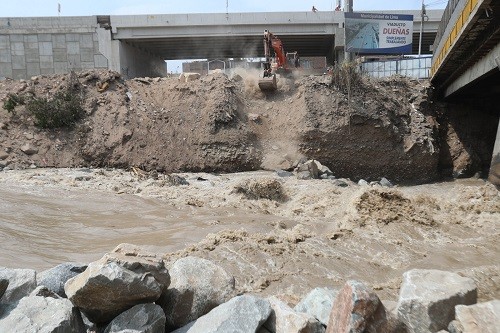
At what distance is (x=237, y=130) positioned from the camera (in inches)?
711

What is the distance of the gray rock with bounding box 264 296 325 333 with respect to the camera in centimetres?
341

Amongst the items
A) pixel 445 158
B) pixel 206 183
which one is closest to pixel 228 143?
pixel 206 183

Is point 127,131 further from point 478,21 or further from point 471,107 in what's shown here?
point 471,107

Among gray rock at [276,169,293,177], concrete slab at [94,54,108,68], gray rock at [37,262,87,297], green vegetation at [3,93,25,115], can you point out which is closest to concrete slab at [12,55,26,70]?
concrete slab at [94,54,108,68]

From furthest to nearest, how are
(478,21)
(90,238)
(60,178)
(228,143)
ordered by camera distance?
(228,143) < (60,178) < (478,21) < (90,238)

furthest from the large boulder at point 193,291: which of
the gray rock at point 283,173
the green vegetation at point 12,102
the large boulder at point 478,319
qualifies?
the green vegetation at point 12,102

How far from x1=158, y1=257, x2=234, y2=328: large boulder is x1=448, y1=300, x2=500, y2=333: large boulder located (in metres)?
1.82

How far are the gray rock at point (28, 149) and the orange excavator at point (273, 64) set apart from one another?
928 cm

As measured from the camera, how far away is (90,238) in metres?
8.26

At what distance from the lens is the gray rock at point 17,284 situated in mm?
3588

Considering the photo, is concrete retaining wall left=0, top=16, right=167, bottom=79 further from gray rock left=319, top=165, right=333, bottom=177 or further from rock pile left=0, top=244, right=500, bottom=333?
rock pile left=0, top=244, right=500, bottom=333

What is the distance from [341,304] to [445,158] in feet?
58.5

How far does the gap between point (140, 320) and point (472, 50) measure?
12.9 m

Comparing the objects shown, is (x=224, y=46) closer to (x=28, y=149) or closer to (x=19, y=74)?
(x=19, y=74)
